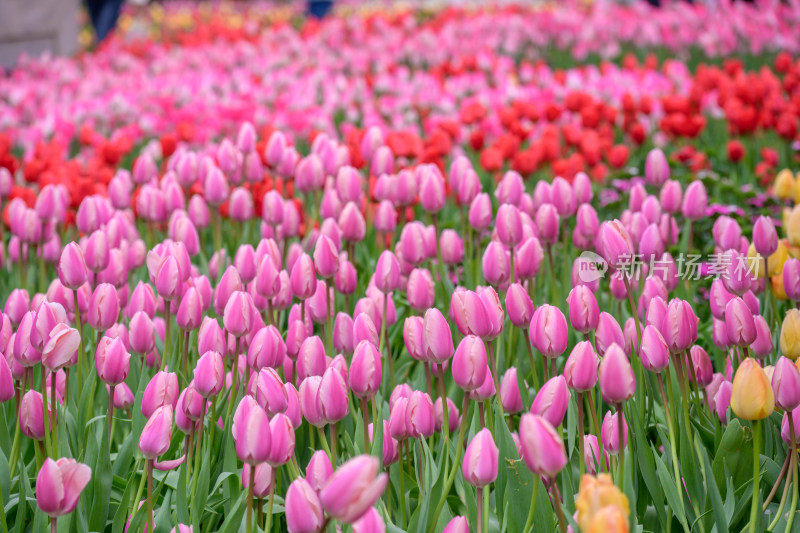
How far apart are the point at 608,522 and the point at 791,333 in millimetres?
834

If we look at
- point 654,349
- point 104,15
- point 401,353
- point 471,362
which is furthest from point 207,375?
point 104,15

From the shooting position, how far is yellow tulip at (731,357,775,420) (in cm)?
132

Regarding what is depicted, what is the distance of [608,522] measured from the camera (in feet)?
3.11

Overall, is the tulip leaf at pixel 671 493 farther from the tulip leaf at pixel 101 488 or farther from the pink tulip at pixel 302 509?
the tulip leaf at pixel 101 488

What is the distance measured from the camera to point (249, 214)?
9.38 feet

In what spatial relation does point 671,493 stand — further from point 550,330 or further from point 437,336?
point 437,336

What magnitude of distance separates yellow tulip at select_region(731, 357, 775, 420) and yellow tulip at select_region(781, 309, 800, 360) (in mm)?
275

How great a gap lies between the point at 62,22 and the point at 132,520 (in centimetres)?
1063

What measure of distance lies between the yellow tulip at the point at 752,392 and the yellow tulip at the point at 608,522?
489mm

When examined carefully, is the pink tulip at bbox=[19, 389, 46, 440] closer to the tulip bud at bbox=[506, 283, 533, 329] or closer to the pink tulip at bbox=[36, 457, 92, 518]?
the pink tulip at bbox=[36, 457, 92, 518]

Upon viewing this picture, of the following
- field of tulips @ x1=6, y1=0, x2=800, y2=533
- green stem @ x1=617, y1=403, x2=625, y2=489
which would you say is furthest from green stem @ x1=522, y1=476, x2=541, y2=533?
green stem @ x1=617, y1=403, x2=625, y2=489

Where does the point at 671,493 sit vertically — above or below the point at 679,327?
below

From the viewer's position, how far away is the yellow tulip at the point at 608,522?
949 millimetres

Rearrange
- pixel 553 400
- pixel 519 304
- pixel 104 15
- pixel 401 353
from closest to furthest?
1. pixel 553 400
2. pixel 519 304
3. pixel 401 353
4. pixel 104 15
